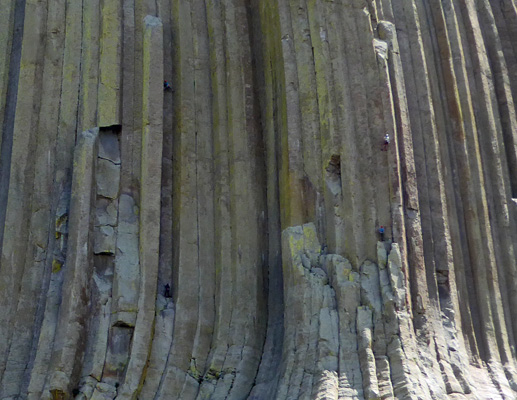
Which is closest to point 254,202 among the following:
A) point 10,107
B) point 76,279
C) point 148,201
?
point 148,201

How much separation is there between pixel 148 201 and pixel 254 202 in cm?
114

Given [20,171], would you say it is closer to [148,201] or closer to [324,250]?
[148,201]

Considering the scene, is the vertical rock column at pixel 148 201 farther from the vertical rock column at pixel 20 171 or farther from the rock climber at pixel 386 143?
the rock climber at pixel 386 143

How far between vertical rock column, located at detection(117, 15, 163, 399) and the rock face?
0.03 m

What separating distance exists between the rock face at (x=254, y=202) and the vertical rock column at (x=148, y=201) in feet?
0.09

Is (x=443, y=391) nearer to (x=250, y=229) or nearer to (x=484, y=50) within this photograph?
(x=250, y=229)

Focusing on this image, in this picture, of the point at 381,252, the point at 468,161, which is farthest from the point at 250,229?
the point at 468,161

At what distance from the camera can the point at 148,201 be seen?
1281 cm

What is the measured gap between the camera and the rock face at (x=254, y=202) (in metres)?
11.9

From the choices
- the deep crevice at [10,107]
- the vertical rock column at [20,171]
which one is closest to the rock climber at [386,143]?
the vertical rock column at [20,171]

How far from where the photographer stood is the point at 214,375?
12.2 m

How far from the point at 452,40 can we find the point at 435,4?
1.63 ft

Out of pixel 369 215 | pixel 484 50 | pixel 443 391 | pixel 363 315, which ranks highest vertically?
pixel 484 50

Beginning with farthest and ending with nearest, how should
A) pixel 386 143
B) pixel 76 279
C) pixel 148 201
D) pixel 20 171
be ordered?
pixel 20 171, pixel 148 201, pixel 386 143, pixel 76 279
